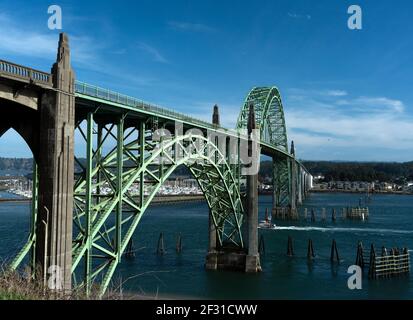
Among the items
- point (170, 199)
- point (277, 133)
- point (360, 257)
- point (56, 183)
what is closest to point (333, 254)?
point (360, 257)

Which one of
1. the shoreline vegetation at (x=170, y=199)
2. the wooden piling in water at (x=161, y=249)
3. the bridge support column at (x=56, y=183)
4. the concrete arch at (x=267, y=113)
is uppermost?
the concrete arch at (x=267, y=113)

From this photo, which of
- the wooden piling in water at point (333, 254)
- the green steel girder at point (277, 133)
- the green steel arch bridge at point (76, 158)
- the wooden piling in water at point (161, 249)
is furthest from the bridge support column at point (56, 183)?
the green steel girder at point (277, 133)

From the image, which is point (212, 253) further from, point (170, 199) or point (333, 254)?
point (170, 199)

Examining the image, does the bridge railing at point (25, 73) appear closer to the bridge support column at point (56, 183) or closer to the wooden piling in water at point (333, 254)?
the bridge support column at point (56, 183)

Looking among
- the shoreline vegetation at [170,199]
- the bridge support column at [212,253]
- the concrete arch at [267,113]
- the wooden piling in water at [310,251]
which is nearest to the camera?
the bridge support column at [212,253]

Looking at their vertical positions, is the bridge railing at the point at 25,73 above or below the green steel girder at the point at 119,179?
above

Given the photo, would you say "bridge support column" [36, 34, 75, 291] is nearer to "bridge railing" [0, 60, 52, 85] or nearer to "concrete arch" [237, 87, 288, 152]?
"bridge railing" [0, 60, 52, 85]

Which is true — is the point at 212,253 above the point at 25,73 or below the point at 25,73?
below
